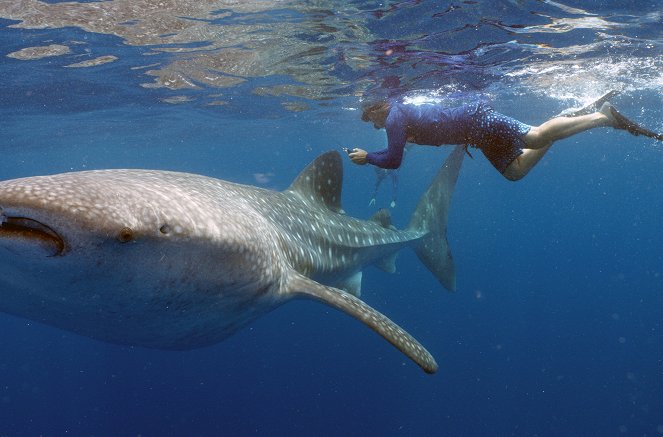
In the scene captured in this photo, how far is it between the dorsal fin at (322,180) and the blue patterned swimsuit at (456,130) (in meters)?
0.55

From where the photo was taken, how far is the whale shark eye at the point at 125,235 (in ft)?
8.19

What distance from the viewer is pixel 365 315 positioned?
4.54 m

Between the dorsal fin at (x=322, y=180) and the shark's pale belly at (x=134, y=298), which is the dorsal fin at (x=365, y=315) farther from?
the dorsal fin at (x=322, y=180)

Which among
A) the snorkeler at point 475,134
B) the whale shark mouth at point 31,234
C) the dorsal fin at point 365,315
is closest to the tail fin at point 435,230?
the snorkeler at point 475,134

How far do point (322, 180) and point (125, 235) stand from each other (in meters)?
4.88

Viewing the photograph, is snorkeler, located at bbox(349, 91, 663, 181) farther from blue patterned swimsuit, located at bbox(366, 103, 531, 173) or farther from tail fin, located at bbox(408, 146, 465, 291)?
tail fin, located at bbox(408, 146, 465, 291)

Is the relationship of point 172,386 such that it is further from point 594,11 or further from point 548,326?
point 548,326

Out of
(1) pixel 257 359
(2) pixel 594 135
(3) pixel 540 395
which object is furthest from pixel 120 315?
(2) pixel 594 135

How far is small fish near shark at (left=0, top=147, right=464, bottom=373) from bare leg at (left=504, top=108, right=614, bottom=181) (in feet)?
11.0

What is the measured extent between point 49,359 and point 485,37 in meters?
22.7

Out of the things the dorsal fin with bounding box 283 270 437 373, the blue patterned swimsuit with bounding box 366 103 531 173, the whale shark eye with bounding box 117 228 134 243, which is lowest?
the dorsal fin with bounding box 283 270 437 373

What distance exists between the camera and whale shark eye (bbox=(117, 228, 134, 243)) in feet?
8.19

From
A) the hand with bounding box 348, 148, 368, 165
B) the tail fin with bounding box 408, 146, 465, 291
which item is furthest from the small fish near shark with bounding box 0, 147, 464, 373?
the tail fin with bounding box 408, 146, 465, 291

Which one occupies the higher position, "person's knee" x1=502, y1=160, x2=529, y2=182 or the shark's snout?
the shark's snout
